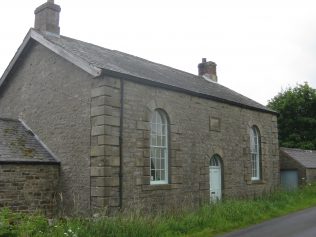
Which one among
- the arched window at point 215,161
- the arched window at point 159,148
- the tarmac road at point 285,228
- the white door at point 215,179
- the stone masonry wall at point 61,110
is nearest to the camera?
the tarmac road at point 285,228

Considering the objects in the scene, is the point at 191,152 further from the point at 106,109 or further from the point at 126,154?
the point at 106,109

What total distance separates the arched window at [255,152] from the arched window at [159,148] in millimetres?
6350

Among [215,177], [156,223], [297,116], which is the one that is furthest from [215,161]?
[297,116]

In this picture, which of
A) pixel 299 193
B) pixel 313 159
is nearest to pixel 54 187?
pixel 299 193

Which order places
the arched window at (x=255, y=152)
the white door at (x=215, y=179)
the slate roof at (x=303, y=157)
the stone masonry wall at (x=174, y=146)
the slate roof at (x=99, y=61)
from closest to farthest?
1. the stone masonry wall at (x=174, y=146)
2. the slate roof at (x=99, y=61)
3. the white door at (x=215, y=179)
4. the arched window at (x=255, y=152)
5. the slate roof at (x=303, y=157)

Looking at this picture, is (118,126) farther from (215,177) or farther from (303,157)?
(303,157)

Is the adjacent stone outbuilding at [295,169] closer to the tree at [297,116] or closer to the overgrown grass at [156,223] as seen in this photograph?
the overgrown grass at [156,223]

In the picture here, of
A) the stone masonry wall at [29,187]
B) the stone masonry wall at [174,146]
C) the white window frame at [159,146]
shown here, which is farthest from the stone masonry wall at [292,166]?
the stone masonry wall at [29,187]

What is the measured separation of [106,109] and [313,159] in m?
16.6

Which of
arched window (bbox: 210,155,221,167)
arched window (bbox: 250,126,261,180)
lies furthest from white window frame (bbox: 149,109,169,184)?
arched window (bbox: 250,126,261,180)

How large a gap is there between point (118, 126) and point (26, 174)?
125 inches

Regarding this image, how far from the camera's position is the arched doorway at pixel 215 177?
1623cm

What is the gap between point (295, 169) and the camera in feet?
72.2

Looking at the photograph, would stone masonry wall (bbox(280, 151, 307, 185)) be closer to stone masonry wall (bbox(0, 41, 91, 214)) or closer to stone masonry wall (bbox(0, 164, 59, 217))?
stone masonry wall (bbox(0, 41, 91, 214))
